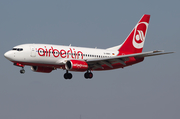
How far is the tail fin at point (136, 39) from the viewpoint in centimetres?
6391

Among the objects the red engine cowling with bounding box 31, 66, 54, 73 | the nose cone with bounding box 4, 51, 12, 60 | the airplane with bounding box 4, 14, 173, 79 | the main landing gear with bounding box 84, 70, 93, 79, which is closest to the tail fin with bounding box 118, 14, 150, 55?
the airplane with bounding box 4, 14, 173, 79

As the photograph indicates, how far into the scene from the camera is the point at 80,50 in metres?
57.3

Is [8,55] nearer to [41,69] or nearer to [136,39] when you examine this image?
[41,69]

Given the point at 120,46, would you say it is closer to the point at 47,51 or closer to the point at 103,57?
the point at 103,57

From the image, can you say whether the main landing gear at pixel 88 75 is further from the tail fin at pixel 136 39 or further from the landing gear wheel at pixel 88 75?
the tail fin at pixel 136 39

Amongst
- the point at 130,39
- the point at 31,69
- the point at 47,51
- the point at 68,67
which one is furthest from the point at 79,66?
the point at 130,39

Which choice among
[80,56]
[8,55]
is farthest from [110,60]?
[8,55]

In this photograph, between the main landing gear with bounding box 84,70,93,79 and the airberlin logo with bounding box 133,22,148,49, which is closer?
the main landing gear with bounding box 84,70,93,79

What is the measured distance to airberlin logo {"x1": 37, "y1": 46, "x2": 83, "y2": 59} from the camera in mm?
53469

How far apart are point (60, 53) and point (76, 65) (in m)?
3.04

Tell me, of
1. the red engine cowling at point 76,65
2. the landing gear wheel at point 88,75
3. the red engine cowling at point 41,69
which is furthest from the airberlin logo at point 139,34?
the red engine cowling at point 41,69

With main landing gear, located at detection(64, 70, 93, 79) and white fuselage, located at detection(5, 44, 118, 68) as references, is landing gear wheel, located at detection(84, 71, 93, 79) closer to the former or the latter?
main landing gear, located at detection(64, 70, 93, 79)

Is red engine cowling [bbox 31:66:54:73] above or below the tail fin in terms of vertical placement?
below

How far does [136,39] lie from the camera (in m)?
64.8
